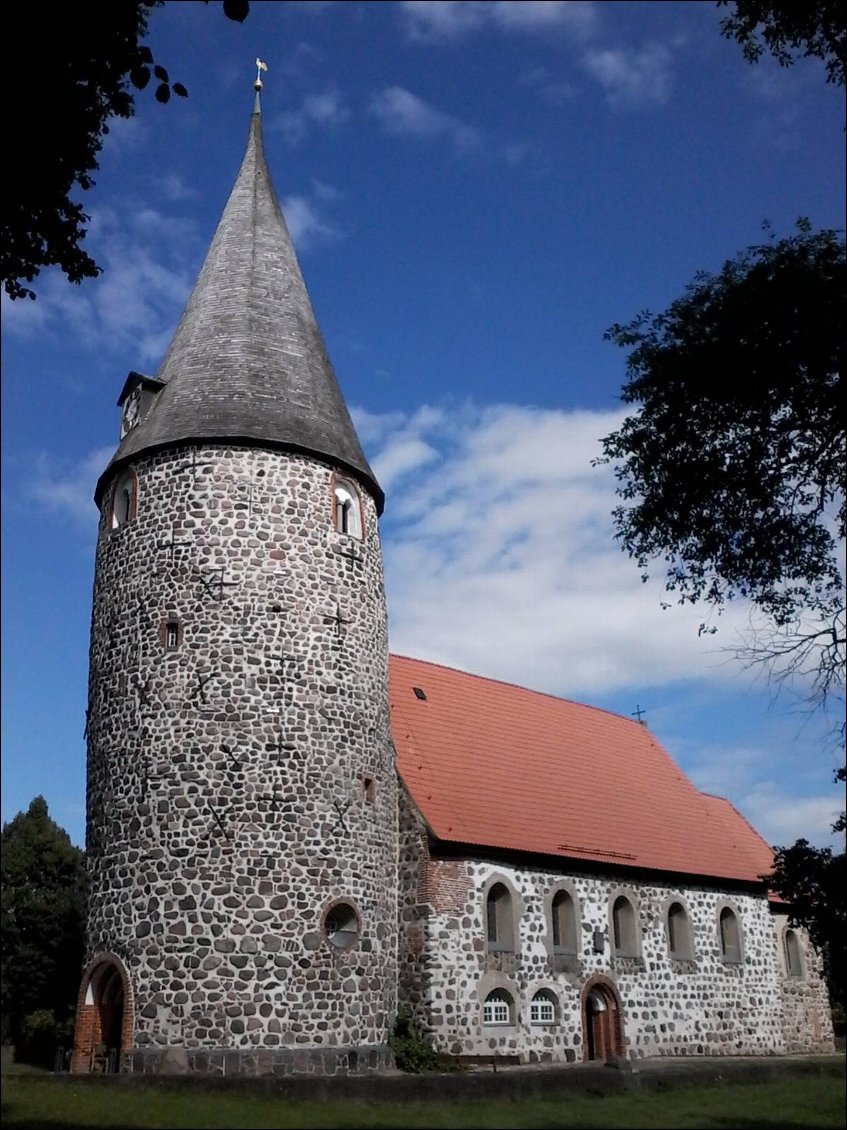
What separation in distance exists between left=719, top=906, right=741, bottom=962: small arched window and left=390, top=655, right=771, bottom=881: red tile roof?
3.22 feet

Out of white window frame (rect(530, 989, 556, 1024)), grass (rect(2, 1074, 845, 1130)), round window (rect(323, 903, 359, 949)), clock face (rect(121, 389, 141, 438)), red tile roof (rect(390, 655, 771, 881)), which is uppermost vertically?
clock face (rect(121, 389, 141, 438))

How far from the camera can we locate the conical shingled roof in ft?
69.5

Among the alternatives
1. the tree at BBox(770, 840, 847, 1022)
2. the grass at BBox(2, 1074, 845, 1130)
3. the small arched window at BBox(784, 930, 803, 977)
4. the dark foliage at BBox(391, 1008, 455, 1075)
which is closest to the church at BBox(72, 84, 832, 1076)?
the dark foliage at BBox(391, 1008, 455, 1075)

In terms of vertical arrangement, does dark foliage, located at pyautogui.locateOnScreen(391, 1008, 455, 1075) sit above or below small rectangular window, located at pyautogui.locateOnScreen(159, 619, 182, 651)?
below

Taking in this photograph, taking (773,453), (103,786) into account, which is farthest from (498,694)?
(773,453)

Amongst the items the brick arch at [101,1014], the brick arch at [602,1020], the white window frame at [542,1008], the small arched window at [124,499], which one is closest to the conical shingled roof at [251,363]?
the small arched window at [124,499]

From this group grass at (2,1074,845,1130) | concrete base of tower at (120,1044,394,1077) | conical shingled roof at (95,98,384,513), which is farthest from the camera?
conical shingled roof at (95,98,384,513)

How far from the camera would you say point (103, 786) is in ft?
64.7

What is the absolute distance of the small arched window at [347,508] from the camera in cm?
2183

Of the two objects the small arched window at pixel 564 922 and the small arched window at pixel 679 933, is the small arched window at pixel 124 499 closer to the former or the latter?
the small arched window at pixel 564 922

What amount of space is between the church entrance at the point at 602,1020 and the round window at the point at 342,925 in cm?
610

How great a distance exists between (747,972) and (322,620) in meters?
14.8

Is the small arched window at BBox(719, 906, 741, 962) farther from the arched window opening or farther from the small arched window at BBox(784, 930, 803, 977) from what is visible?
the arched window opening

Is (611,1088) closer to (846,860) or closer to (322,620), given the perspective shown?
(846,860)
